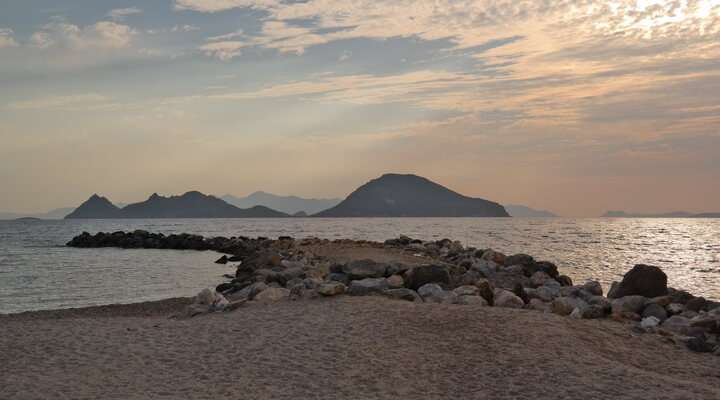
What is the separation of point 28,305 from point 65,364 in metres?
10.2

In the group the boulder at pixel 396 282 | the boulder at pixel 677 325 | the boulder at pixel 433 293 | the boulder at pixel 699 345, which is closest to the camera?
the boulder at pixel 699 345

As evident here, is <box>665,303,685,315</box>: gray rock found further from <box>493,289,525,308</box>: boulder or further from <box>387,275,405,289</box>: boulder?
<box>387,275,405,289</box>: boulder

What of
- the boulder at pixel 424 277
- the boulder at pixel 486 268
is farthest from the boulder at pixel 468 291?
the boulder at pixel 486 268

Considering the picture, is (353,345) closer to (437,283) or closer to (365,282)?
(365,282)

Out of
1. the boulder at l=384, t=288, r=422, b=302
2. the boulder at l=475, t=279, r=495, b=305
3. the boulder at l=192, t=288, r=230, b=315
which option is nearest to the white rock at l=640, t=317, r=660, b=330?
the boulder at l=475, t=279, r=495, b=305

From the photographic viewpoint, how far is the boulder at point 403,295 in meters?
13.3

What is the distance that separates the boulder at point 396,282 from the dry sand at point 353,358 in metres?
2.27

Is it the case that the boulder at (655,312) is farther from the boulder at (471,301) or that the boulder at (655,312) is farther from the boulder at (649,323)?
the boulder at (471,301)

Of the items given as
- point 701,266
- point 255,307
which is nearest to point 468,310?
point 255,307

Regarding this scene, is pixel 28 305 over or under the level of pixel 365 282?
under

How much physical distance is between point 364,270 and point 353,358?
25.3 feet

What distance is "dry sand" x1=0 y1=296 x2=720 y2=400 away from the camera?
7.52 meters

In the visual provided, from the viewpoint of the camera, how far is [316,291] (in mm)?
13742

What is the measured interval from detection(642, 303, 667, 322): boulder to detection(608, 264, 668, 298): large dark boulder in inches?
86.7
